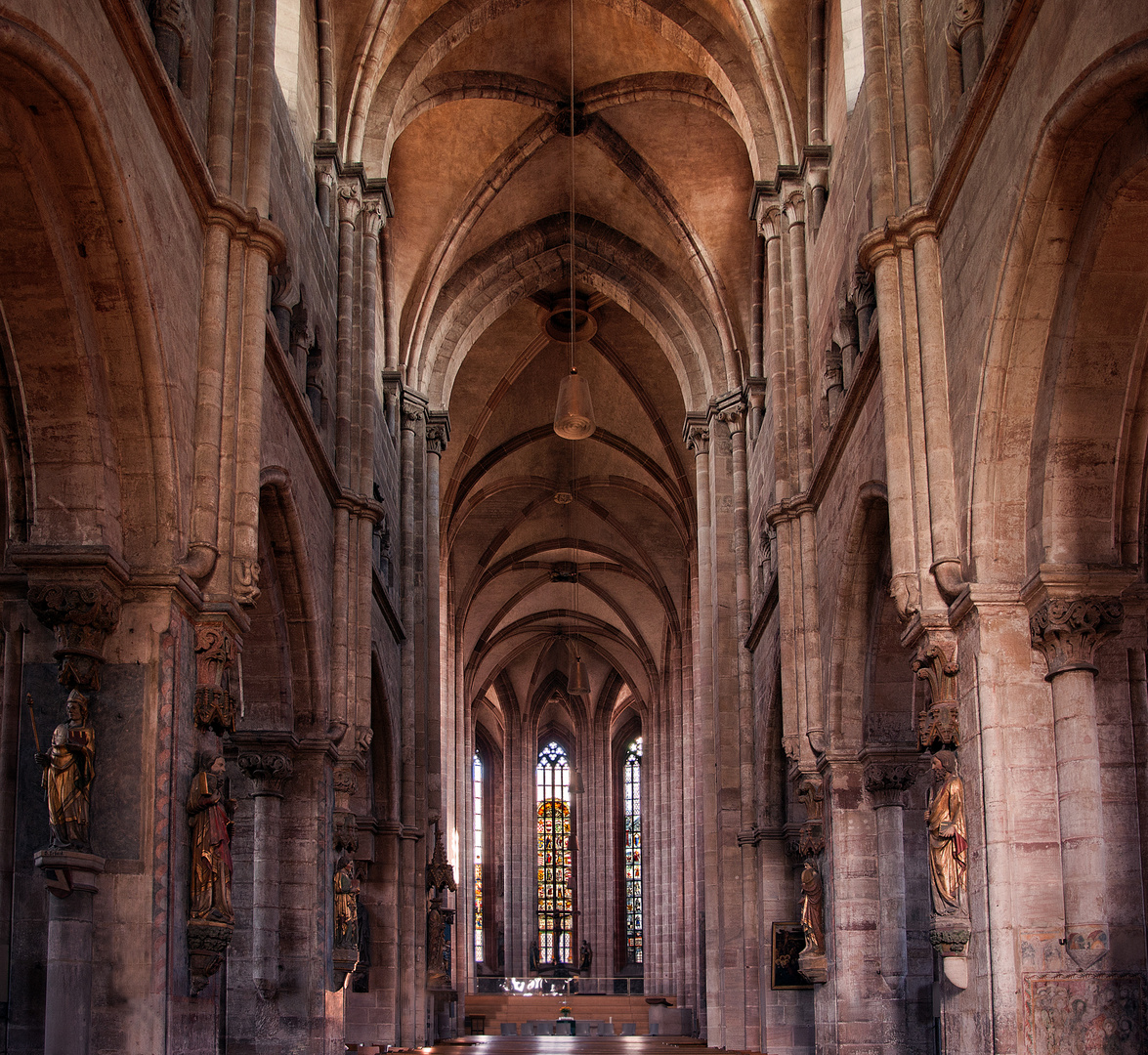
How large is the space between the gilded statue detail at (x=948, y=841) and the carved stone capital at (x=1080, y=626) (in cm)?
124

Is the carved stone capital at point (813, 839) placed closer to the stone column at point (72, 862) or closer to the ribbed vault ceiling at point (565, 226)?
the ribbed vault ceiling at point (565, 226)

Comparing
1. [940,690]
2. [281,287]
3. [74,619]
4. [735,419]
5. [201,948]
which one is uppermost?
[735,419]

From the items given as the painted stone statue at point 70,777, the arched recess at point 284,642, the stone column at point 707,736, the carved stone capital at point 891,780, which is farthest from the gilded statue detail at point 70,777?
the stone column at point 707,736

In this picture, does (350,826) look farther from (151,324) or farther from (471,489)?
(471,489)

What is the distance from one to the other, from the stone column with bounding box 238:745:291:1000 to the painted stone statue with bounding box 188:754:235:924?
5312 mm

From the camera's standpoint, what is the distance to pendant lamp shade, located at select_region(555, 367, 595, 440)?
21859mm

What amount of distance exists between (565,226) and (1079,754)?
1956cm

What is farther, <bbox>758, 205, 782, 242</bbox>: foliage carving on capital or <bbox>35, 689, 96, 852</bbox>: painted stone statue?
<bbox>758, 205, 782, 242</bbox>: foliage carving on capital

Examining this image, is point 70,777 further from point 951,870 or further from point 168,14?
point 951,870

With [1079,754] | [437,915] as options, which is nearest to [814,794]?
[1079,754]

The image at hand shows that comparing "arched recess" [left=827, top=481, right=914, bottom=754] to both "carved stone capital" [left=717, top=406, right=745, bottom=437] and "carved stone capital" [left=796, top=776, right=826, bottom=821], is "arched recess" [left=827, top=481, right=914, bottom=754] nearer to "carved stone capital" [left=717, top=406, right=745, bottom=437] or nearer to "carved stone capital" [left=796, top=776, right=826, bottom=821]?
"carved stone capital" [left=796, top=776, right=826, bottom=821]

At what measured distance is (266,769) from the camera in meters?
16.0

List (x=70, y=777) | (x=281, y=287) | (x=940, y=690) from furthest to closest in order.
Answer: (x=281, y=287)
(x=940, y=690)
(x=70, y=777)


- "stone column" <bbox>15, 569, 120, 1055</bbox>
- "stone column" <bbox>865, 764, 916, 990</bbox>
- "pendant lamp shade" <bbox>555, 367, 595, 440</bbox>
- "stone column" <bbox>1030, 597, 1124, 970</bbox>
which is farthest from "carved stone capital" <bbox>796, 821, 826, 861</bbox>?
"stone column" <bbox>15, 569, 120, 1055</bbox>
